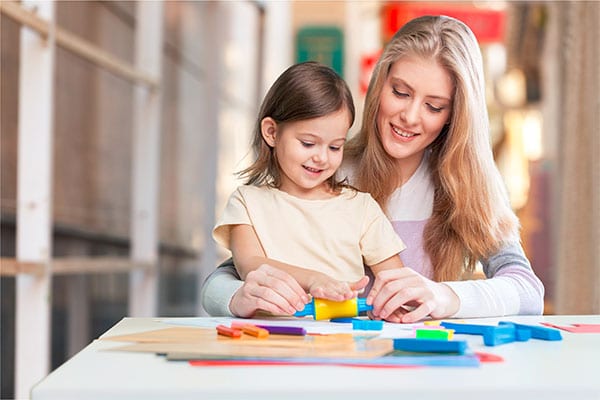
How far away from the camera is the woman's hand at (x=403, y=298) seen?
129 centimetres

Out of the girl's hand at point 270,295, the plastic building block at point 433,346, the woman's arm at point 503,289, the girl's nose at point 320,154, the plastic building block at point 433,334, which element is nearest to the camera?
the plastic building block at point 433,346

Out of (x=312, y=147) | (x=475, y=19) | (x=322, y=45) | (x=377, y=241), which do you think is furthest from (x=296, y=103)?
(x=322, y=45)

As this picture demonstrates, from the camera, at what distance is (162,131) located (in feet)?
12.8

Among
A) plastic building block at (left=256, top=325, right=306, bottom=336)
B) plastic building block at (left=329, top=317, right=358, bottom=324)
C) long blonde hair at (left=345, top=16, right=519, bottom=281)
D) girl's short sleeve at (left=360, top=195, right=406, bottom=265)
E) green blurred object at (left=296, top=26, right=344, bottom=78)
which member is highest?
green blurred object at (left=296, top=26, right=344, bottom=78)

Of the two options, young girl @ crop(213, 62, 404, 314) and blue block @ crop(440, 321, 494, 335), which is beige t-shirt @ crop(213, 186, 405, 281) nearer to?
young girl @ crop(213, 62, 404, 314)

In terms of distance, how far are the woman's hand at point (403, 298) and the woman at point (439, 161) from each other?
0.29 meters

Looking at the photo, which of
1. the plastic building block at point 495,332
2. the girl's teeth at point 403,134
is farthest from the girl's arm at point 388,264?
the plastic building block at point 495,332

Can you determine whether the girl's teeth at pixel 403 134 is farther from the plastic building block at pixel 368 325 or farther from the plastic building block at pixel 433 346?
Result: the plastic building block at pixel 433 346

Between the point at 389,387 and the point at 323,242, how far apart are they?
921 millimetres

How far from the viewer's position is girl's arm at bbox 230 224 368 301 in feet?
4.27

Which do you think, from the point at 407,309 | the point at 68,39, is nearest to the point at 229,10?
the point at 68,39

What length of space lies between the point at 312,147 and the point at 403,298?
16.7 inches

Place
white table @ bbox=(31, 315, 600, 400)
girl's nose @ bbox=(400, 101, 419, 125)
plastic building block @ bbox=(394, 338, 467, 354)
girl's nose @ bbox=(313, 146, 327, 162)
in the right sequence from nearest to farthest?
white table @ bbox=(31, 315, 600, 400)
plastic building block @ bbox=(394, 338, 467, 354)
girl's nose @ bbox=(313, 146, 327, 162)
girl's nose @ bbox=(400, 101, 419, 125)

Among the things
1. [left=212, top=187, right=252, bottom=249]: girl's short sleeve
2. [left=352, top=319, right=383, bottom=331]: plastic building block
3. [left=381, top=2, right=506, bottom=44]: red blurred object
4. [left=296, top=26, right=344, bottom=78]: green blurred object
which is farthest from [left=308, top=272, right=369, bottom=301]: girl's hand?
[left=296, top=26, right=344, bottom=78]: green blurred object
